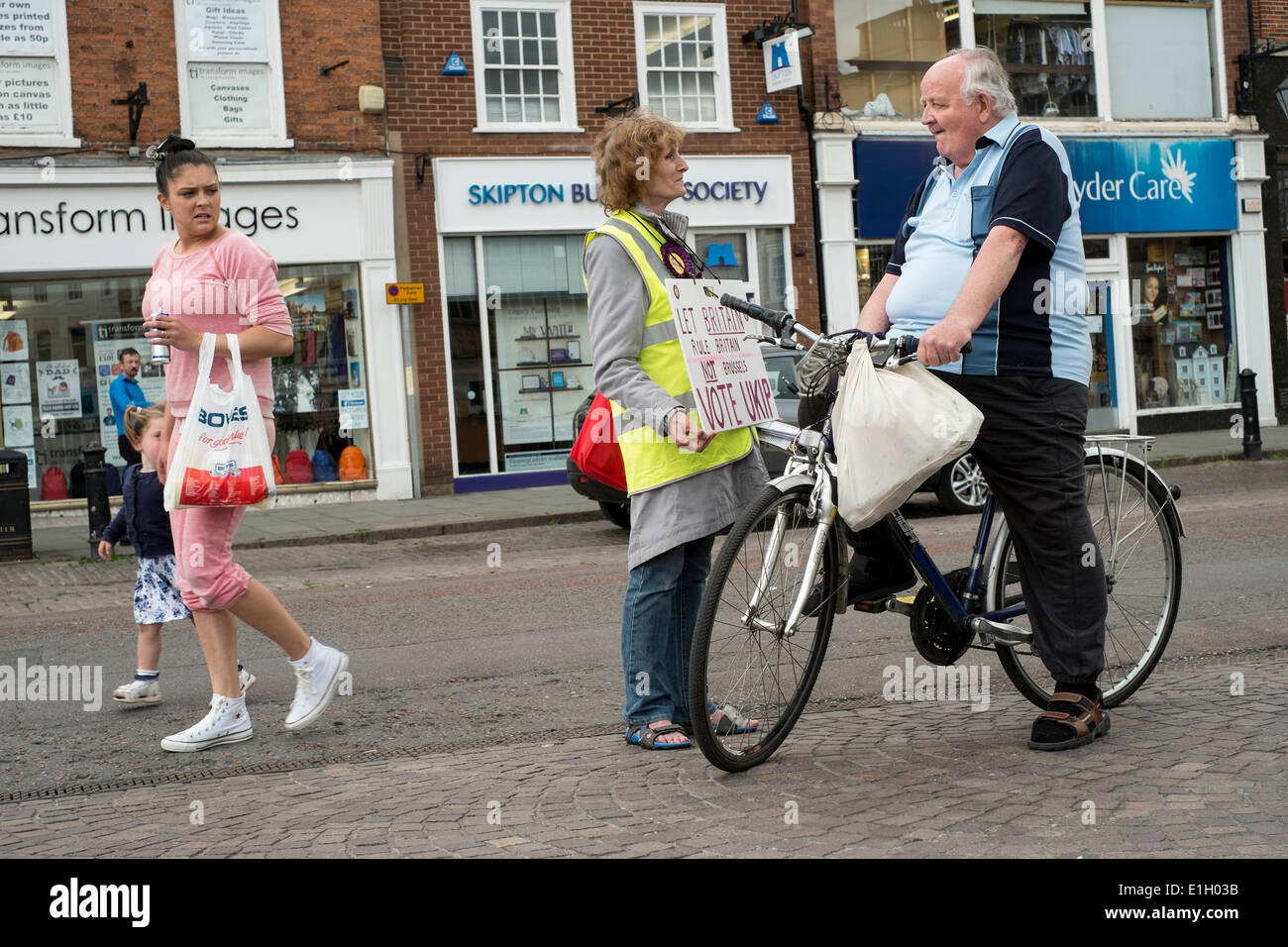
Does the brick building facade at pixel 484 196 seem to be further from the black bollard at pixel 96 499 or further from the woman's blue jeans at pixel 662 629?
the woman's blue jeans at pixel 662 629

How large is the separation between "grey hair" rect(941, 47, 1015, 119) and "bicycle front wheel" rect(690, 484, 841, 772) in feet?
4.21

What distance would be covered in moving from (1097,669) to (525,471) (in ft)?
47.4

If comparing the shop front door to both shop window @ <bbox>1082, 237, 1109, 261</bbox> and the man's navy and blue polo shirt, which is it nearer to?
shop window @ <bbox>1082, 237, 1109, 261</bbox>

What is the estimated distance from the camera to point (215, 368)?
188 inches

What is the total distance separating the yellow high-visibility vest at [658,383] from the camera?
4.30m

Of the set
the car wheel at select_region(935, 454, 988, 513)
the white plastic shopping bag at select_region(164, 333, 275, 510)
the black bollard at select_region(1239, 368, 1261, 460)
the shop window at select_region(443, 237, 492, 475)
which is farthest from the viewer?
the shop window at select_region(443, 237, 492, 475)

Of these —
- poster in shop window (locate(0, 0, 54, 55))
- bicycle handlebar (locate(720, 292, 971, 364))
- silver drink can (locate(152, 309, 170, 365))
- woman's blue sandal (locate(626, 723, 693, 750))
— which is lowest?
woman's blue sandal (locate(626, 723, 693, 750))

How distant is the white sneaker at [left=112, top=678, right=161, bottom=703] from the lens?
5.69 meters

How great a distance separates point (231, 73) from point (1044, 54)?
1220cm

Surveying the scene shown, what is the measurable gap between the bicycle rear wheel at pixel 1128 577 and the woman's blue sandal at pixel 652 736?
3.47 feet

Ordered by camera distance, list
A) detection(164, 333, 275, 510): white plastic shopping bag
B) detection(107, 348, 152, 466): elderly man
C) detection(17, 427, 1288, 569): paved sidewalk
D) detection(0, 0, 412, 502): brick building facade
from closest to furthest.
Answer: detection(164, 333, 275, 510): white plastic shopping bag < detection(17, 427, 1288, 569): paved sidewalk < detection(107, 348, 152, 466): elderly man < detection(0, 0, 412, 502): brick building facade

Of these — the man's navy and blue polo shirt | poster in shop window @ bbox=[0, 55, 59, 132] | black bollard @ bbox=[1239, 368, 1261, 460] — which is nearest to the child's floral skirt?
the man's navy and blue polo shirt

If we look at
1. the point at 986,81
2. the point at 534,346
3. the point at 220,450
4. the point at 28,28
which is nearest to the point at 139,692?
the point at 220,450
